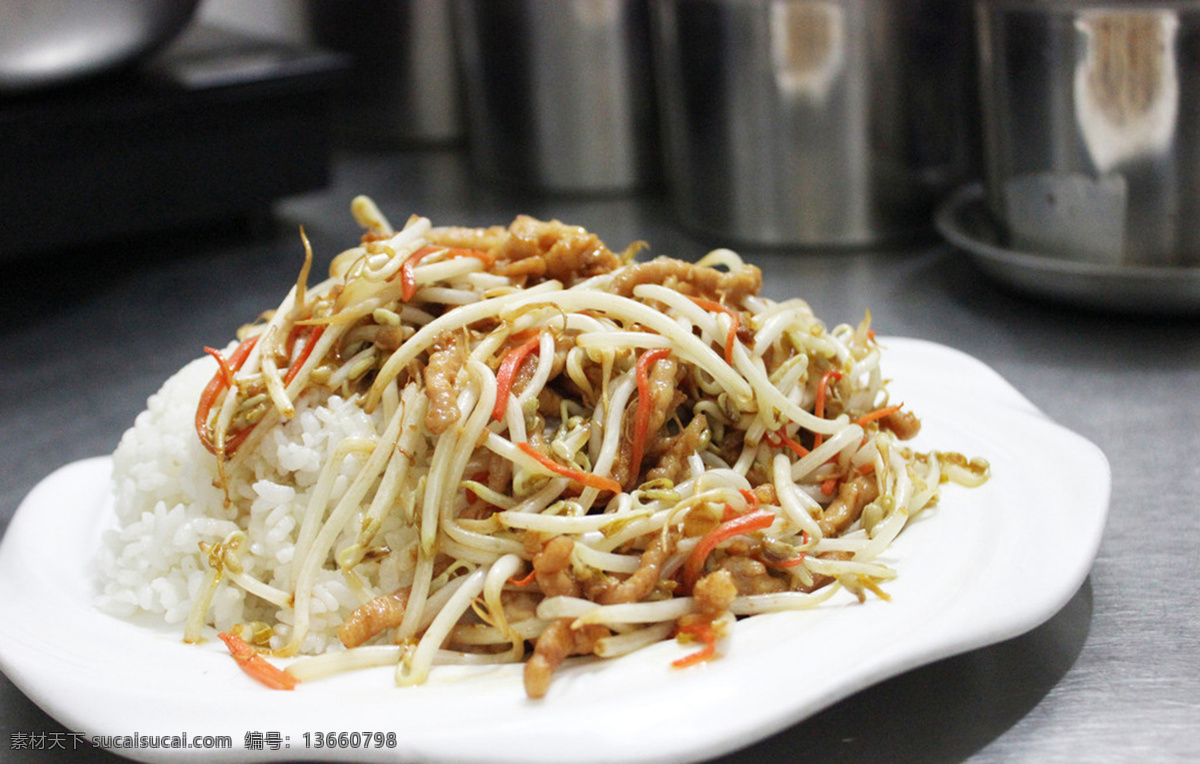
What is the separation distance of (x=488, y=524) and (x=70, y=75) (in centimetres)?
202

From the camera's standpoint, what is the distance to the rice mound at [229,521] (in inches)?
51.4

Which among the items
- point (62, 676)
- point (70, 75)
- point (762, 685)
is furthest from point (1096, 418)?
point (70, 75)

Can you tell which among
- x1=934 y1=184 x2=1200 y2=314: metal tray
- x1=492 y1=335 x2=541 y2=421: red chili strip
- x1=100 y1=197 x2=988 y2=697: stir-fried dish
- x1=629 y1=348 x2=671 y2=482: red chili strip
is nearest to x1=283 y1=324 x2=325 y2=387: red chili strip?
x1=100 y1=197 x2=988 y2=697: stir-fried dish

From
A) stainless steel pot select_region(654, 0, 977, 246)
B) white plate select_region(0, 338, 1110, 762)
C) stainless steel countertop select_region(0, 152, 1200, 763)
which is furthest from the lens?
stainless steel pot select_region(654, 0, 977, 246)

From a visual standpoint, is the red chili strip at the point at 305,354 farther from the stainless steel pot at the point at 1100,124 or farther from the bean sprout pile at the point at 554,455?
the stainless steel pot at the point at 1100,124

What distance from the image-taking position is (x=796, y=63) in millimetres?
2676

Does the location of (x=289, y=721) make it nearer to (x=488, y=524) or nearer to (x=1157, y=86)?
(x=488, y=524)

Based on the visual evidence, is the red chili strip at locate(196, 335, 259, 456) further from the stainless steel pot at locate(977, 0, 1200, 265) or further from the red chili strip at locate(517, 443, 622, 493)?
the stainless steel pot at locate(977, 0, 1200, 265)

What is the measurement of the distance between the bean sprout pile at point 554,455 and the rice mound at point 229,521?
17 mm

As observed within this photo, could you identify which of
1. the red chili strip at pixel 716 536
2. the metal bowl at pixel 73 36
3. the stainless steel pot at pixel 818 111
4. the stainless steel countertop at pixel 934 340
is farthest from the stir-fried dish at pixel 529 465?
the metal bowl at pixel 73 36

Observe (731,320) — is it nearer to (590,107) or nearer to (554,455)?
(554,455)

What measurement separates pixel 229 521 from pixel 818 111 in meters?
1.85

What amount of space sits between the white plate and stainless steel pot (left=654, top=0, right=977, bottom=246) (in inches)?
58.9

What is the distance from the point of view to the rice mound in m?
1.31
